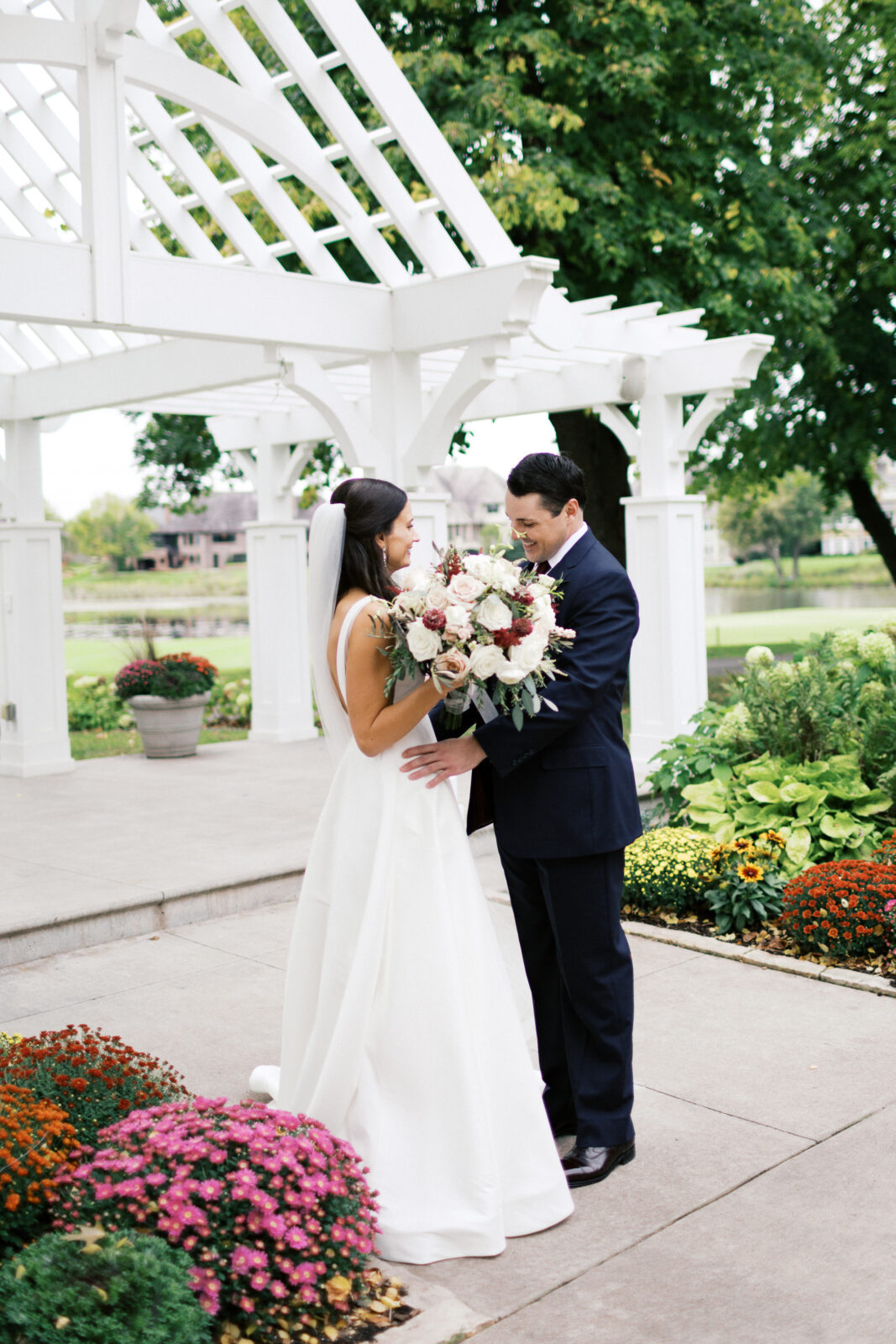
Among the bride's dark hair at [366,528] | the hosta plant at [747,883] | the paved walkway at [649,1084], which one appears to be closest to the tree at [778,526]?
the hosta plant at [747,883]

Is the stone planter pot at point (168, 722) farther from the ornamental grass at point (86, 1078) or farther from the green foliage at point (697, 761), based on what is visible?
the ornamental grass at point (86, 1078)

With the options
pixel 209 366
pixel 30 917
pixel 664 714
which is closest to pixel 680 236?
pixel 664 714

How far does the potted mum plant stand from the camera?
37.3ft

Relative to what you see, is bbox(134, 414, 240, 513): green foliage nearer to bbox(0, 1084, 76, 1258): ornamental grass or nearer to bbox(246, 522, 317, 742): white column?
bbox(246, 522, 317, 742): white column

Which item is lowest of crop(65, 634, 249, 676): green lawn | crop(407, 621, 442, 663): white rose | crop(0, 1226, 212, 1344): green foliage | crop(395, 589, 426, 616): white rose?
crop(0, 1226, 212, 1344): green foliage

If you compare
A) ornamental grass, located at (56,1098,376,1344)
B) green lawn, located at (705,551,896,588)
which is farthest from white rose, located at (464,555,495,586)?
green lawn, located at (705,551,896,588)

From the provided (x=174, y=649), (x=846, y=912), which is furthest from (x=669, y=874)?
(x=174, y=649)

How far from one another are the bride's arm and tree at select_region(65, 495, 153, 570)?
54.9 meters

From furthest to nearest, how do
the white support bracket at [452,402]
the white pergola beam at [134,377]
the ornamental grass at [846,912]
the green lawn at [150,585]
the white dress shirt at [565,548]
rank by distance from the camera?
the green lawn at [150,585] < the white pergola beam at [134,377] < the white support bracket at [452,402] < the ornamental grass at [846,912] < the white dress shirt at [565,548]

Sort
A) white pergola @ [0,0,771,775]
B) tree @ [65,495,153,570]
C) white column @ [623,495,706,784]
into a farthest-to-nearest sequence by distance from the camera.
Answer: tree @ [65,495,153,570] → white column @ [623,495,706,784] → white pergola @ [0,0,771,775]

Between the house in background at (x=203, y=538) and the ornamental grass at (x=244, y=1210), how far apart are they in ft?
193

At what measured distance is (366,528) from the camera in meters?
3.48

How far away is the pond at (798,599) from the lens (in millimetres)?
41469

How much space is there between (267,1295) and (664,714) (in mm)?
7195
